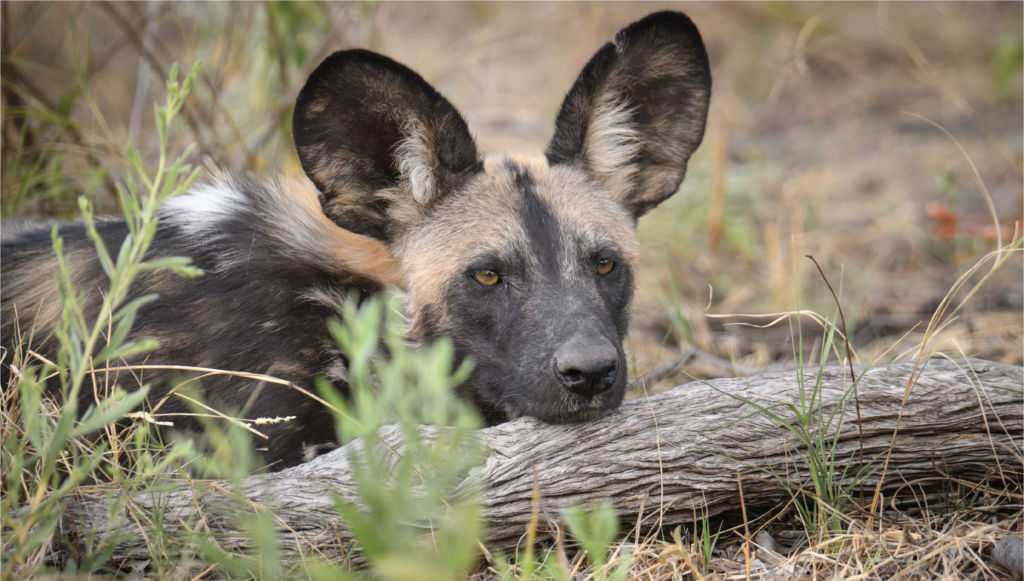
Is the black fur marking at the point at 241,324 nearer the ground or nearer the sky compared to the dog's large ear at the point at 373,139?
nearer the ground

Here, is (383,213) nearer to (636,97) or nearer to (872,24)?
(636,97)

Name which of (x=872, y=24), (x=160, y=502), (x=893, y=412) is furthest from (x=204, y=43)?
(x=872, y=24)

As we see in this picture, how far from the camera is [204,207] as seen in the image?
3.07 m

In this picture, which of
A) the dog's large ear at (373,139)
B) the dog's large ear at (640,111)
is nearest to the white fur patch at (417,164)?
the dog's large ear at (373,139)

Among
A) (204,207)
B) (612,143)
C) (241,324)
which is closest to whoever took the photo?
(241,324)

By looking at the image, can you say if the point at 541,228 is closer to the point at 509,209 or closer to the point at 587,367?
the point at 509,209

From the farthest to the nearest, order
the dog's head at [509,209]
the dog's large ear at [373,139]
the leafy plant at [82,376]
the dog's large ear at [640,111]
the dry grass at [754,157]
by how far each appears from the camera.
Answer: the dog's large ear at [640,111]
the dog's large ear at [373,139]
the dog's head at [509,209]
the dry grass at [754,157]
the leafy plant at [82,376]

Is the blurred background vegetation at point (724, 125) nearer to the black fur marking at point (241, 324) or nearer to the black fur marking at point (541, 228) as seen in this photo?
the black fur marking at point (541, 228)

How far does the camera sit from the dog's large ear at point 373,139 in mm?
2773

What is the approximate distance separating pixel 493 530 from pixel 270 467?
93cm

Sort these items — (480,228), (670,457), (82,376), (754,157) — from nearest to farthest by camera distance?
(82,376), (670,457), (480,228), (754,157)

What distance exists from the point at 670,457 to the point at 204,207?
213 centimetres

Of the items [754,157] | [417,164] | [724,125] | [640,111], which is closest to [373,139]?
[417,164]

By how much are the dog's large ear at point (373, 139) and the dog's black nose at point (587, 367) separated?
0.95m
